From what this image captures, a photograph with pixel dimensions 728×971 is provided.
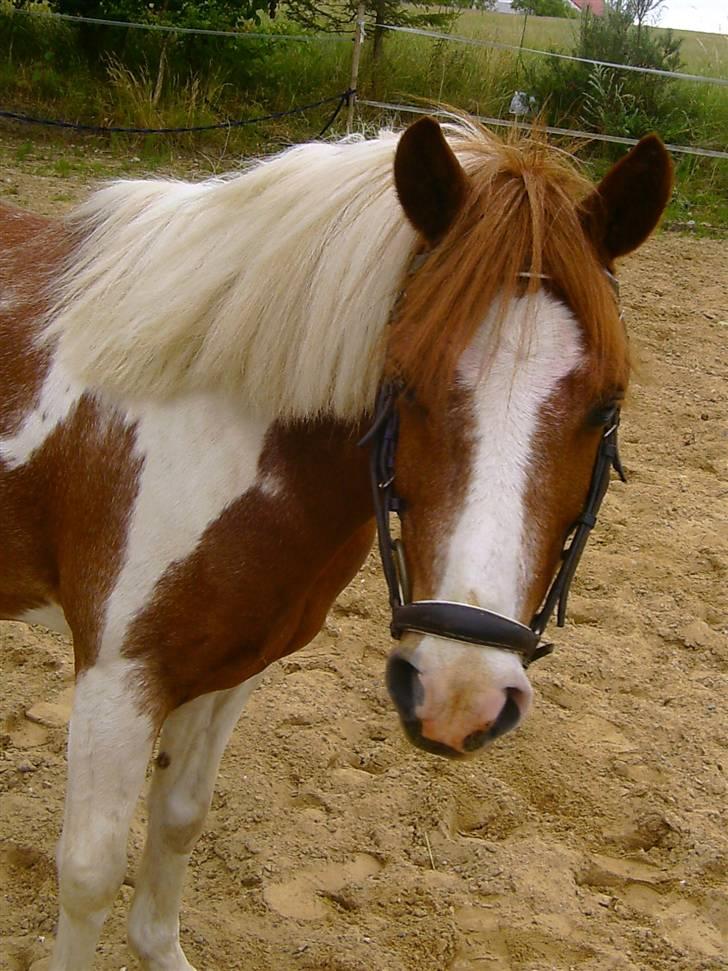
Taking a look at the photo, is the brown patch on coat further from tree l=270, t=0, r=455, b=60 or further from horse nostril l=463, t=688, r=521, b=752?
tree l=270, t=0, r=455, b=60

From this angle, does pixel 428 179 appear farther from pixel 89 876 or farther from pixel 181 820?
pixel 181 820

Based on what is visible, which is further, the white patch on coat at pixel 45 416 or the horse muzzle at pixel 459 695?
the white patch on coat at pixel 45 416

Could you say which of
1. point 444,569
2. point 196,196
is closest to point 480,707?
point 444,569

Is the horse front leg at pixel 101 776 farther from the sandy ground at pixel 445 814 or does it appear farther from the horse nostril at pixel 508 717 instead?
the horse nostril at pixel 508 717

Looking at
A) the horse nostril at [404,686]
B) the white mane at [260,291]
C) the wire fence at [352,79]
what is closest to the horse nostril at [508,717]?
the horse nostril at [404,686]

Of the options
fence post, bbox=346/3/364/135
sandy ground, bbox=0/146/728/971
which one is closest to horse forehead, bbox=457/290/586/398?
sandy ground, bbox=0/146/728/971

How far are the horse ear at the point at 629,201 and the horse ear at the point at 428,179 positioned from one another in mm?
223

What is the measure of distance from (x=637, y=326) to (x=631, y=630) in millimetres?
2991

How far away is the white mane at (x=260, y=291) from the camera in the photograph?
1.55 m

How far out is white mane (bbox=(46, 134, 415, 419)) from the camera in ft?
5.09

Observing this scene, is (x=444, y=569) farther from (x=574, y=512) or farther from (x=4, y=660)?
(x=4, y=660)

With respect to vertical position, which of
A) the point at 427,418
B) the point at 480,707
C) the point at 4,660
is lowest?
the point at 4,660

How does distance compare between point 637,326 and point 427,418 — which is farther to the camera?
point 637,326

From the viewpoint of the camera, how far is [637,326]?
19.4 feet
